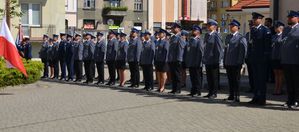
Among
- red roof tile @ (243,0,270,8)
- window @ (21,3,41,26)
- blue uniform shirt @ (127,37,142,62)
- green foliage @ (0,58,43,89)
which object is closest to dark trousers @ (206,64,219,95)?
blue uniform shirt @ (127,37,142,62)

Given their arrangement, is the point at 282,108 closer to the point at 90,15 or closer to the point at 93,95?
the point at 93,95

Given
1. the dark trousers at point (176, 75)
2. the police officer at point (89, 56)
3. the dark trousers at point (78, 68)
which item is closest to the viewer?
the dark trousers at point (176, 75)

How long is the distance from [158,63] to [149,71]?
69cm

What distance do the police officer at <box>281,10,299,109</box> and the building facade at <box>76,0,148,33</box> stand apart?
50051 millimetres

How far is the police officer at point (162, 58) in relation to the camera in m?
16.1

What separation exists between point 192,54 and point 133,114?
382 centimetres

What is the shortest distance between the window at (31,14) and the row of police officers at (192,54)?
21.1 meters

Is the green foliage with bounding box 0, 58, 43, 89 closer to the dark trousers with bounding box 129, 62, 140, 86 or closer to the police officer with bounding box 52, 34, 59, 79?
the dark trousers with bounding box 129, 62, 140, 86

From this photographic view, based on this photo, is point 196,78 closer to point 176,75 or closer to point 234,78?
point 176,75

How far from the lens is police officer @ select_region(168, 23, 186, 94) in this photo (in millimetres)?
15570

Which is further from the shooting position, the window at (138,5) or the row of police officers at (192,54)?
the window at (138,5)

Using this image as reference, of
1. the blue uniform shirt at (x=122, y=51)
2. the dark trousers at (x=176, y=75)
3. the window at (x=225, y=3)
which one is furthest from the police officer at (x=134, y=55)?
the window at (x=225, y=3)

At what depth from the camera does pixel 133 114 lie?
447 inches

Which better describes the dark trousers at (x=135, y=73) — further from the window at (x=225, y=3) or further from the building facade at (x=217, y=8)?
the window at (x=225, y=3)
